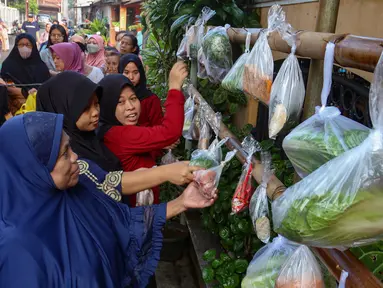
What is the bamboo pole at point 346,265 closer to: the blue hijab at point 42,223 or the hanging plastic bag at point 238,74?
the hanging plastic bag at point 238,74

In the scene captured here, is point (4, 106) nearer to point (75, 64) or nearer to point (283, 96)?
point (75, 64)

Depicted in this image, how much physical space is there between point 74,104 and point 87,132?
0.19 metres

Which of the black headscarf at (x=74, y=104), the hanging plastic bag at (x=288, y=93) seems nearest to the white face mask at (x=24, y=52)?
the black headscarf at (x=74, y=104)

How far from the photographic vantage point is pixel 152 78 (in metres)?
5.96

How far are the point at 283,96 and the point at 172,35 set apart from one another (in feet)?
9.46

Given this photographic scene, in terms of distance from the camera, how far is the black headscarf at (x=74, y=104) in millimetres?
1950

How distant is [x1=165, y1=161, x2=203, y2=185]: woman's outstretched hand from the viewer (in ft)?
5.91

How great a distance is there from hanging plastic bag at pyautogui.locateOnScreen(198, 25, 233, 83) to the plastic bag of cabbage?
1.51 m

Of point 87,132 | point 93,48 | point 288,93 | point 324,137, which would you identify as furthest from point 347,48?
point 93,48

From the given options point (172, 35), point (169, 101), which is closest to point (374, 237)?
point (169, 101)

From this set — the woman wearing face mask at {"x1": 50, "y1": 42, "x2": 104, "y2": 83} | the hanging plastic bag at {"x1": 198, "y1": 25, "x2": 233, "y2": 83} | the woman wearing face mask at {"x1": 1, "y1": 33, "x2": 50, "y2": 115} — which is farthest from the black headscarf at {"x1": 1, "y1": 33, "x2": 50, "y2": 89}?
the hanging plastic bag at {"x1": 198, "y1": 25, "x2": 233, "y2": 83}

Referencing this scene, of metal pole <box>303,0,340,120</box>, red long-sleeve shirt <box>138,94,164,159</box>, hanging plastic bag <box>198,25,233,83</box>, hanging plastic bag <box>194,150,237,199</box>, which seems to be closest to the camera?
metal pole <box>303,0,340,120</box>

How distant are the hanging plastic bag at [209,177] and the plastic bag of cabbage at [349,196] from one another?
801mm

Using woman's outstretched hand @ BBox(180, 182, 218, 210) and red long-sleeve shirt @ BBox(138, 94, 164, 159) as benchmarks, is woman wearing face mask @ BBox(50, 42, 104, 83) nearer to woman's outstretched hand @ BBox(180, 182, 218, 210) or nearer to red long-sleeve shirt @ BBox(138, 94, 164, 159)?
red long-sleeve shirt @ BBox(138, 94, 164, 159)
